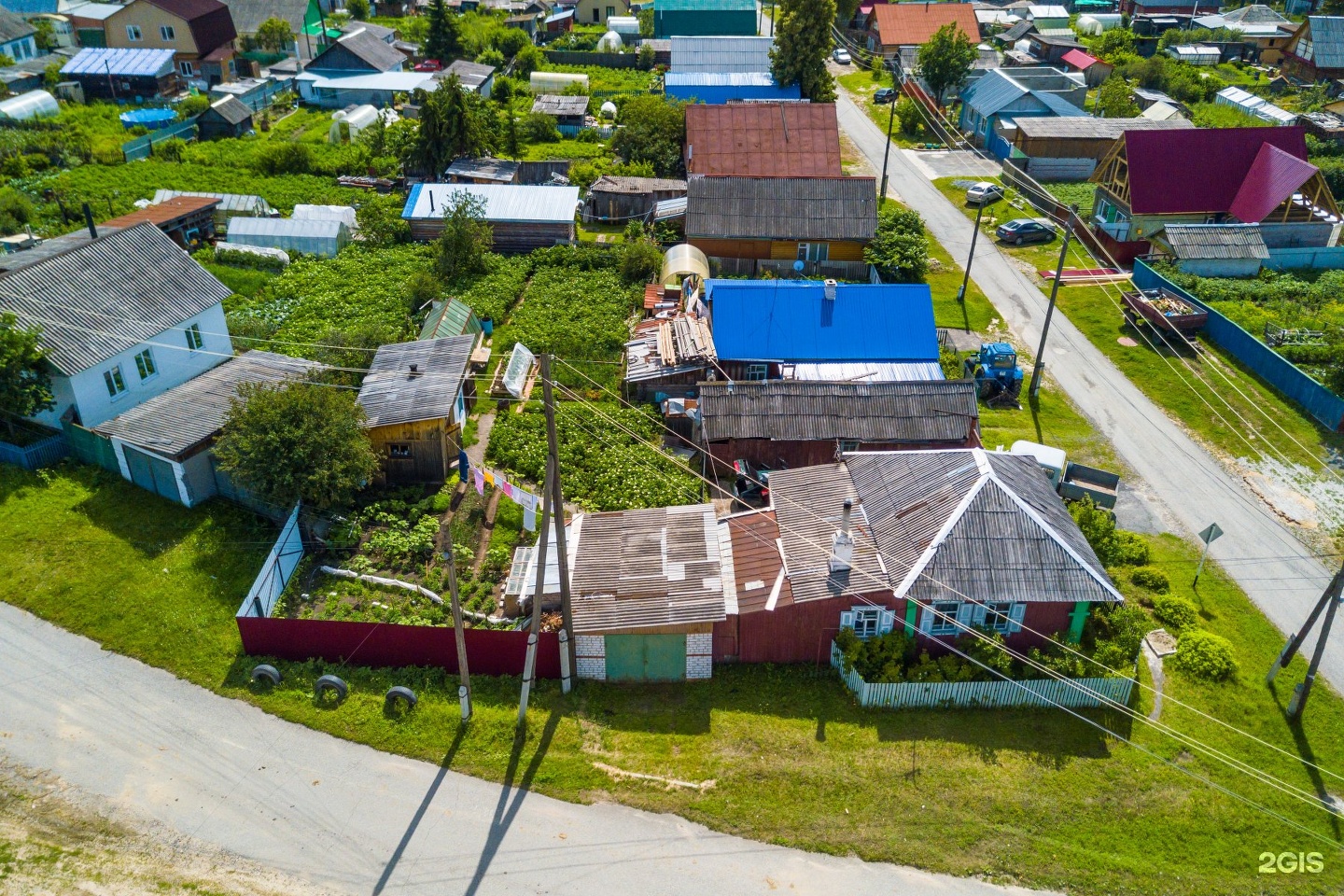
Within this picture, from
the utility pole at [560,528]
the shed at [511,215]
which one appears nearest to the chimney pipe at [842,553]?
the utility pole at [560,528]

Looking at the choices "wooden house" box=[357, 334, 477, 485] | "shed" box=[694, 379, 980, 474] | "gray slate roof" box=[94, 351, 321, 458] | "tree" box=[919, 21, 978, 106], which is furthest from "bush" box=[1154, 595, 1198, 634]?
"tree" box=[919, 21, 978, 106]

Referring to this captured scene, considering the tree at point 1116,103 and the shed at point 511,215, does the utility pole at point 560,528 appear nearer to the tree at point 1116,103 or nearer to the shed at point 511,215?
the shed at point 511,215

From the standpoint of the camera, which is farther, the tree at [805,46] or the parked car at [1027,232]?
the tree at [805,46]

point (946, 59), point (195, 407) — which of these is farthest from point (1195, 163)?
point (195, 407)

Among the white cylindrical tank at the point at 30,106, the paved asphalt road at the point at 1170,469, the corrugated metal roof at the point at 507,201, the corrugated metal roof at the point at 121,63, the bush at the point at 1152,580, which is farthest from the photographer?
the corrugated metal roof at the point at 121,63

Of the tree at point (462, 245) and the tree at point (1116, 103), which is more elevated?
the tree at point (1116, 103)

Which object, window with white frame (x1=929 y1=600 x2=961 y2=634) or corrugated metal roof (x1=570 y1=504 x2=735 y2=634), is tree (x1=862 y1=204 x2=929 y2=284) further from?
window with white frame (x1=929 y1=600 x2=961 y2=634)

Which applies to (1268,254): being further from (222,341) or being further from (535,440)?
(222,341)

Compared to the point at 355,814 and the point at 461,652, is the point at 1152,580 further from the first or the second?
the point at 355,814
